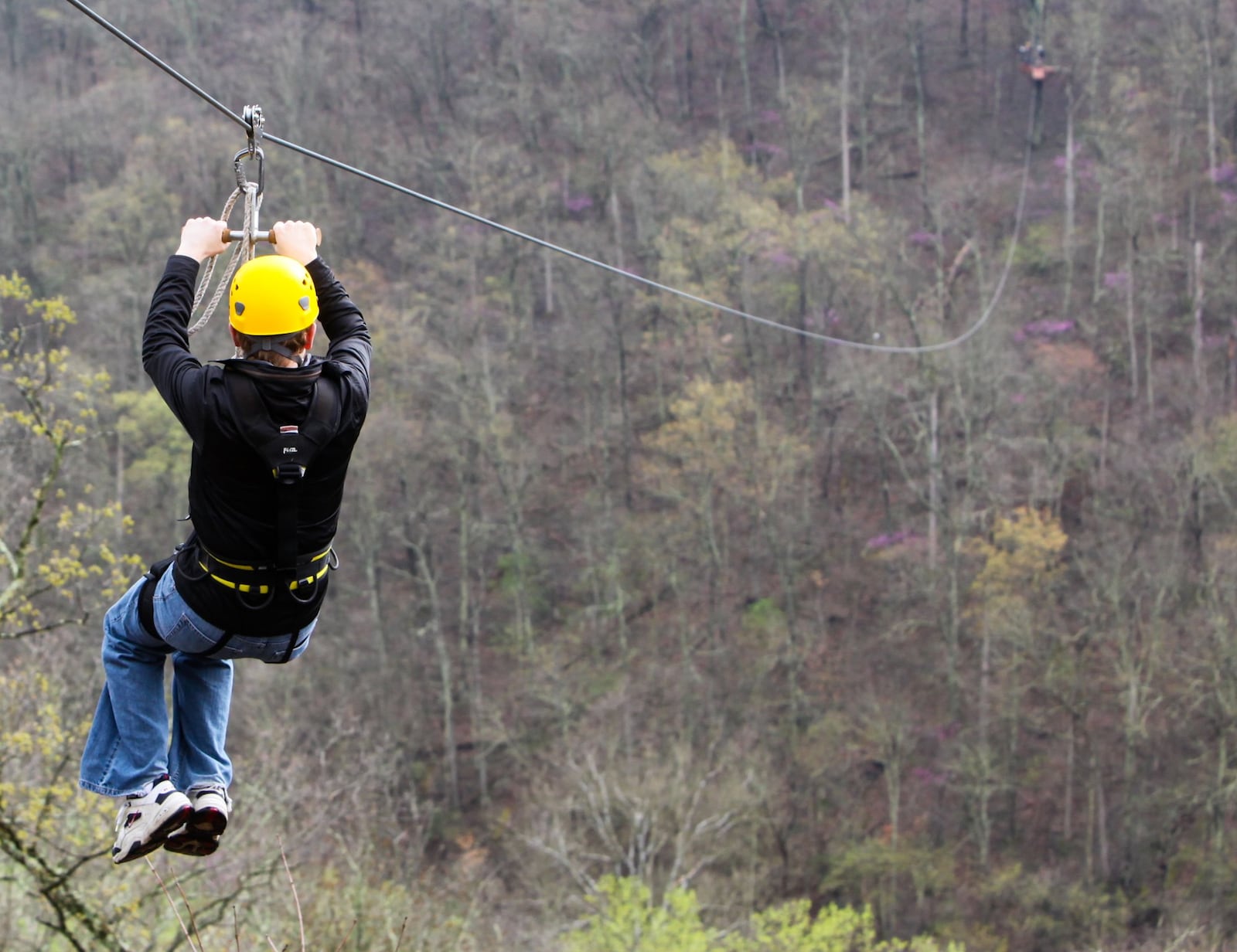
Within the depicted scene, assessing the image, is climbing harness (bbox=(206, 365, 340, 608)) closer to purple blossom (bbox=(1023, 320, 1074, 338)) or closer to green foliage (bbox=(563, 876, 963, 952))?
green foliage (bbox=(563, 876, 963, 952))

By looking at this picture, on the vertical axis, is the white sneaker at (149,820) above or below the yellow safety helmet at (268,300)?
below

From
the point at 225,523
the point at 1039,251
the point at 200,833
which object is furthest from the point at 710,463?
the point at 225,523

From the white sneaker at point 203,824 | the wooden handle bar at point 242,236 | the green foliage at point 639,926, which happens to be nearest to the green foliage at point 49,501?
the white sneaker at point 203,824

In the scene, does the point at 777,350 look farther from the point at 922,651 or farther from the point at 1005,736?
the point at 1005,736

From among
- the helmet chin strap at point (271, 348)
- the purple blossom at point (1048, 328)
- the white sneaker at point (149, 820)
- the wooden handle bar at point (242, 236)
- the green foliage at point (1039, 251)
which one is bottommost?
the purple blossom at point (1048, 328)

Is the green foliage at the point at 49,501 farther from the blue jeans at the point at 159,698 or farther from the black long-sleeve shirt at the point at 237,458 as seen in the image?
the black long-sleeve shirt at the point at 237,458

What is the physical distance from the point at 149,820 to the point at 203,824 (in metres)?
0.15

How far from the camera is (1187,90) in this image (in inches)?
1300

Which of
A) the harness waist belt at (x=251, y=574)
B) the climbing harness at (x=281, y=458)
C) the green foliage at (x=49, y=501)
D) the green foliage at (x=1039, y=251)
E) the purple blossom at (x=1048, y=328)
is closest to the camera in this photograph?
the climbing harness at (x=281, y=458)

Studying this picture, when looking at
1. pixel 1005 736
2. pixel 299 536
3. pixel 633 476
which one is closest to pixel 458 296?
pixel 633 476

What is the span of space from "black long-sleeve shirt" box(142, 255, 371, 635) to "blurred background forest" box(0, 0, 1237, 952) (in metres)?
11.9

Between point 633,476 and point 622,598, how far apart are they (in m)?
3.30

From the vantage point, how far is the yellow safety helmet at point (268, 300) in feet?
10.1

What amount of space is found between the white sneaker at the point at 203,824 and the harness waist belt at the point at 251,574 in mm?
616
